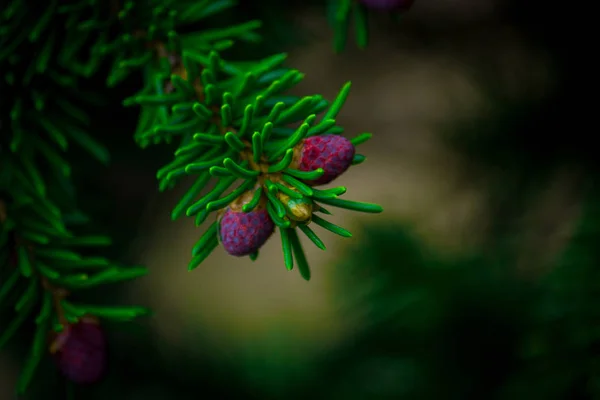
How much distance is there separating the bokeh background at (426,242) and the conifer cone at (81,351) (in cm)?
11

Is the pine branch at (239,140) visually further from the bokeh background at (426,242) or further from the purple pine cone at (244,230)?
the bokeh background at (426,242)

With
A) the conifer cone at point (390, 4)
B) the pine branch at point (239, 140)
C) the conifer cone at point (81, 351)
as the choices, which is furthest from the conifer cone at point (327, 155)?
the conifer cone at point (81, 351)

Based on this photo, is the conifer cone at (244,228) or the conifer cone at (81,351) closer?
the conifer cone at (244,228)

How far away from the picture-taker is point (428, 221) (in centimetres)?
98

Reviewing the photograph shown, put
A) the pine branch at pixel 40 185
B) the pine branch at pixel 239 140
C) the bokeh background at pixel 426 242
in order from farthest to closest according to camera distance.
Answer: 1. the bokeh background at pixel 426 242
2. the pine branch at pixel 40 185
3. the pine branch at pixel 239 140

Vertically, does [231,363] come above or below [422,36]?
below

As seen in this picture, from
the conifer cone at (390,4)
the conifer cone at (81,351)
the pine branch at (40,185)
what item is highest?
the conifer cone at (390,4)

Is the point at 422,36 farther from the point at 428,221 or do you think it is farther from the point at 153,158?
the point at 153,158

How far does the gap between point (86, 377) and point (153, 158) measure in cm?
32

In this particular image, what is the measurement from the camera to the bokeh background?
77 cm

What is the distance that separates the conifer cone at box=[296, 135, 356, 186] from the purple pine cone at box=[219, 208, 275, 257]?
0.15 feet

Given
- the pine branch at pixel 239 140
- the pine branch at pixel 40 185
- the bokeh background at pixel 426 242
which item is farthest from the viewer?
the bokeh background at pixel 426 242

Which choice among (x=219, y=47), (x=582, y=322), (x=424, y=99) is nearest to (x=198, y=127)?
(x=219, y=47)

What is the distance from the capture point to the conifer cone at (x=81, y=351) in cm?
54
